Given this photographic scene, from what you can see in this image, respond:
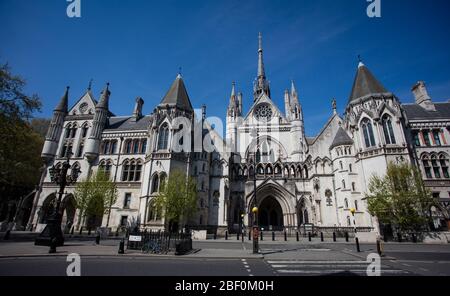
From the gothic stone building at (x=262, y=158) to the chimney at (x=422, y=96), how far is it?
16 centimetres

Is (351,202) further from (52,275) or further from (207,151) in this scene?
(52,275)

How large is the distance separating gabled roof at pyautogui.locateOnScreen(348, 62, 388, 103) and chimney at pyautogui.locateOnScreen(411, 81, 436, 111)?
8994 mm

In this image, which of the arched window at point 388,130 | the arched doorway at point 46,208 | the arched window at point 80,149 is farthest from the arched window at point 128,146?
the arched window at point 388,130

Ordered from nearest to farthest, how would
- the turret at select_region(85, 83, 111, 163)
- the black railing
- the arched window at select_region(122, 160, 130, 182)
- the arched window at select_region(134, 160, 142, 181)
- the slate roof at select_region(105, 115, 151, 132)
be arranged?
1. the black railing
2. the arched window at select_region(134, 160, 142, 181)
3. the arched window at select_region(122, 160, 130, 182)
4. the turret at select_region(85, 83, 111, 163)
5. the slate roof at select_region(105, 115, 151, 132)

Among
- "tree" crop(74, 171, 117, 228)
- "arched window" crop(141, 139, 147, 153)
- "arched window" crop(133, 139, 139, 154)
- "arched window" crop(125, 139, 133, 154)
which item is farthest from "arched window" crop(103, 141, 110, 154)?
"tree" crop(74, 171, 117, 228)

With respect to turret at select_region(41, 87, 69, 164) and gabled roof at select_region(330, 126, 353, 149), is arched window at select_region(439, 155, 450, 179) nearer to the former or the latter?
gabled roof at select_region(330, 126, 353, 149)

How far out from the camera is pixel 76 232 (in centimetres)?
2822

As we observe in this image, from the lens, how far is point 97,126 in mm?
33250

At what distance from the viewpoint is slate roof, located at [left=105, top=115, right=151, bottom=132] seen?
34.0 m

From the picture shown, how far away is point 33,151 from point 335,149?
4617cm

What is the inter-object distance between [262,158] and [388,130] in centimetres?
1838

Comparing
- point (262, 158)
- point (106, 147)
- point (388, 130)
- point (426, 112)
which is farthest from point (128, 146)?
point (426, 112)

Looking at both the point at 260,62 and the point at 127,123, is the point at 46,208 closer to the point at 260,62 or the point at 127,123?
the point at 127,123
